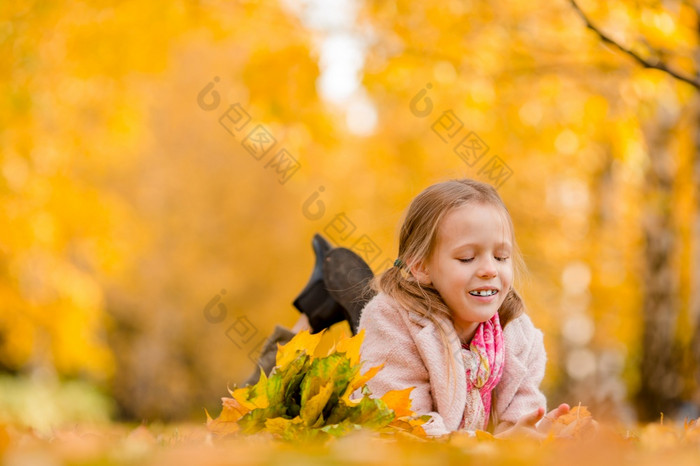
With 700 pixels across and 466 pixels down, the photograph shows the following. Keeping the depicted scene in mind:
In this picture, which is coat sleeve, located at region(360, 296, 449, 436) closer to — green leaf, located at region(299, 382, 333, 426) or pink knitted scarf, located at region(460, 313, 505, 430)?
pink knitted scarf, located at region(460, 313, 505, 430)

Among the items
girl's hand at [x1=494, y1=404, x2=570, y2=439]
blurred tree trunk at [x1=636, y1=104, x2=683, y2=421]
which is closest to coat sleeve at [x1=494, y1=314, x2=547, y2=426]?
girl's hand at [x1=494, y1=404, x2=570, y2=439]

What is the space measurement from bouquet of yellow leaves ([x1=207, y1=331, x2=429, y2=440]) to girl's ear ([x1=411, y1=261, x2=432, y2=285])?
73 centimetres

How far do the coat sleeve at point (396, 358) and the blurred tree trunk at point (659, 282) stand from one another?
14.4ft

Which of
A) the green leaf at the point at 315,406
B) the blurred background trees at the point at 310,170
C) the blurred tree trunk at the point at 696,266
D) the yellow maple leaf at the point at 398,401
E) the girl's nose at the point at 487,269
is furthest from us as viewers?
the blurred tree trunk at the point at 696,266

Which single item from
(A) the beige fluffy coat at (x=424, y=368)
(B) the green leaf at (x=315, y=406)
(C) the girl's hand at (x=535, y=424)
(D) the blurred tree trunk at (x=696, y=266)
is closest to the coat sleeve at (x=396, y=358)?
(A) the beige fluffy coat at (x=424, y=368)

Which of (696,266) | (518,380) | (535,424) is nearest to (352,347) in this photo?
(535,424)

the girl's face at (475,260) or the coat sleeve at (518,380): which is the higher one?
the girl's face at (475,260)

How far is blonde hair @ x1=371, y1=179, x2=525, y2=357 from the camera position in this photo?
7.82ft

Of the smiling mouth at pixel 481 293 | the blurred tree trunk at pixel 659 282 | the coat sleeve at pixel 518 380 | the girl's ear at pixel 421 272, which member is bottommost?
the blurred tree trunk at pixel 659 282

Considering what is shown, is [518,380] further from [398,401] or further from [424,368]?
[398,401]

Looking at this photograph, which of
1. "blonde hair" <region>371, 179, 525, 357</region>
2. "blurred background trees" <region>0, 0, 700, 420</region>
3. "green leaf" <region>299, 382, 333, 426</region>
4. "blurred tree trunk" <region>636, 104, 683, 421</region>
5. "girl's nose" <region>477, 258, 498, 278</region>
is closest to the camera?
"green leaf" <region>299, 382, 333, 426</region>

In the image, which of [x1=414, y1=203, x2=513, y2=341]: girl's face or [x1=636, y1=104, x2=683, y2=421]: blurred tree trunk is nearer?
[x1=414, y1=203, x2=513, y2=341]: girl's face

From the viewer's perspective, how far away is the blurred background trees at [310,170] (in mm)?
5031

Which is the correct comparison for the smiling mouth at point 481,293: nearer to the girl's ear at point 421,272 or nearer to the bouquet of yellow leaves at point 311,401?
the girl's ear at point 421,272
